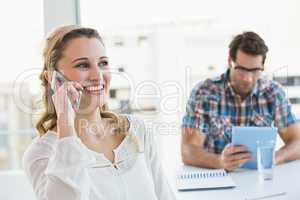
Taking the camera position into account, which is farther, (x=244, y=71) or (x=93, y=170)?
(x=244, y=71)

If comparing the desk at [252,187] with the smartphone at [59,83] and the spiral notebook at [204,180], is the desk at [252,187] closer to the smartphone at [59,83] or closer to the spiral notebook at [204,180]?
the spiral notebook at [204,180]

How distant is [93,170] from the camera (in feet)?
3.69

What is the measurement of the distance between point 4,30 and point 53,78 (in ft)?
3.08

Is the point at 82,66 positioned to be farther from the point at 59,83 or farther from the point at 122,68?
the point at 122,68

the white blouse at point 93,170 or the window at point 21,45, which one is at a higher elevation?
the window at point 21,45

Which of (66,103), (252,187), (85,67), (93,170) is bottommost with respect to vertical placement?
(252,187)

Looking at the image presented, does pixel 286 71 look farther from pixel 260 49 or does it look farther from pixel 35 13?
pixel 35 13

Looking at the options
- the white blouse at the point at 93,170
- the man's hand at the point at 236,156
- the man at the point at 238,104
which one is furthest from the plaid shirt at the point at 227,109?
the white blouse at the point at 93,170

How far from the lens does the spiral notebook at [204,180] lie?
1366 millimetres

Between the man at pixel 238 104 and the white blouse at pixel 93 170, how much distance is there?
592mm

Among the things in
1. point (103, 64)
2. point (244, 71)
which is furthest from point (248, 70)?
point (103, 64)

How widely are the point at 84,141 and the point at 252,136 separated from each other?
0.73m

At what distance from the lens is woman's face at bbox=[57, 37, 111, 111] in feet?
3.82

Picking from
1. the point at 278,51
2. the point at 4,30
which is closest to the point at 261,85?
the point at 278,51
